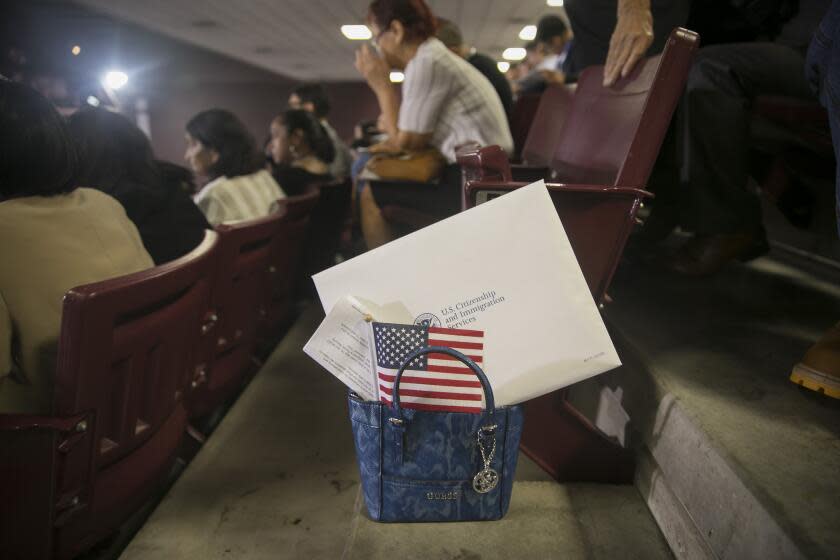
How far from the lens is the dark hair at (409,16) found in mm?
2111

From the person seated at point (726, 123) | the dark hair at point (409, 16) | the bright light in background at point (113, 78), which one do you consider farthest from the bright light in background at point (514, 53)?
the person seated at point (726, 123)

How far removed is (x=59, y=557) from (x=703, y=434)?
43.0 inches

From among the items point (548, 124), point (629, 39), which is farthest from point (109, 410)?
point (548, 124)

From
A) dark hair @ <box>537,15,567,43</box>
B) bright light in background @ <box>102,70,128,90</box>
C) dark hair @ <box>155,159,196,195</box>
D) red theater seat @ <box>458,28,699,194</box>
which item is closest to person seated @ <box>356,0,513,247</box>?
red theater seat @ <box>458,28,699,194</box>

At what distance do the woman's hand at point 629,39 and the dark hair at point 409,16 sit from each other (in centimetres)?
102

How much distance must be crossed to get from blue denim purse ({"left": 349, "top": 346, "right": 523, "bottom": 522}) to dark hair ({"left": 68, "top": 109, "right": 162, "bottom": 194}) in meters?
1.12

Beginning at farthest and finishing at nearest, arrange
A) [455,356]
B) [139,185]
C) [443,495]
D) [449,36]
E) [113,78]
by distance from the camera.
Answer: [113,78], [449,36], [139,185], [443,495], [455,356]

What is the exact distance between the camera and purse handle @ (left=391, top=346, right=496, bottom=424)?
82 centimetres

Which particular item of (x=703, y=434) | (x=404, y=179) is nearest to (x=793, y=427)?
(x=703, y=434)

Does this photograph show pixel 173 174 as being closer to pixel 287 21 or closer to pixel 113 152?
pixel 113 152

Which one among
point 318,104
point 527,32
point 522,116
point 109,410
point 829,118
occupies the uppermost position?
point 527,32

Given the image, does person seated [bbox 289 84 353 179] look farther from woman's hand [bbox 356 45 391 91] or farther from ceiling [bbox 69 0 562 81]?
ceiling [bbox 69 0 562 81]

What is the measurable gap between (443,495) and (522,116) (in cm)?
217

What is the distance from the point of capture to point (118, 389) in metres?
A: 0.97
